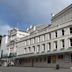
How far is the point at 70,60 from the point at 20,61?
2824cm

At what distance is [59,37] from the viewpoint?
52.4 meters

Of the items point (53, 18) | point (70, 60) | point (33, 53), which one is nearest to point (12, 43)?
point (33, 53)

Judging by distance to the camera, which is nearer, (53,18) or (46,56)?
(46,56)

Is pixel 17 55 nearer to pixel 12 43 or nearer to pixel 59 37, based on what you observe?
pixel 12 43

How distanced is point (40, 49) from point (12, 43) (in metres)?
21.5

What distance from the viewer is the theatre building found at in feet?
162

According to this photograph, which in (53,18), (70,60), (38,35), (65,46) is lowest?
(70,60)

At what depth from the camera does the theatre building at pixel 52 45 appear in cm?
4925

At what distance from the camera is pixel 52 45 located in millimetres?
54500

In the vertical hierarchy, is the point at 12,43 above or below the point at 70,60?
above

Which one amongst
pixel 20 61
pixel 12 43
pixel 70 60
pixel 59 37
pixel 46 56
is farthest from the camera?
pixel 12 43

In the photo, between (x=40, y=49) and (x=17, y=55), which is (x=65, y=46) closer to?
(x=40, y=49)

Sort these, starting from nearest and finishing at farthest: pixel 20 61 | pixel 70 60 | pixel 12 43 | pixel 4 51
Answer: pixel 70 60 < pixel 20 61 < pixel 12 43 < pixel 4 51

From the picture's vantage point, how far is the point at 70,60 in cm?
4725
